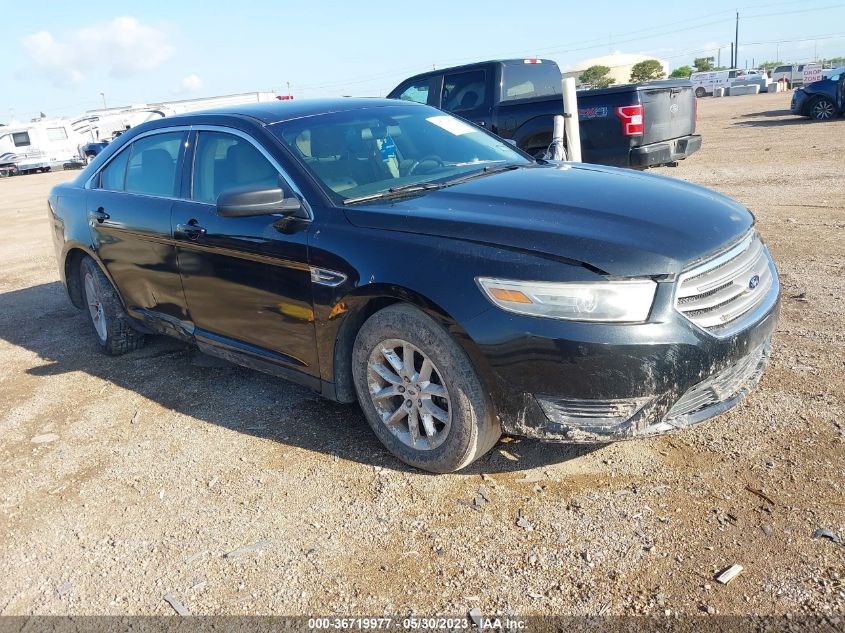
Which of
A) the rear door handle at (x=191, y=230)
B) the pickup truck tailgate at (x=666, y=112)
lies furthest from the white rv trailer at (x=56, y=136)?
the rear door handle at (x=191, y=230)

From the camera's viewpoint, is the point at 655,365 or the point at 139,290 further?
the point at 139,290

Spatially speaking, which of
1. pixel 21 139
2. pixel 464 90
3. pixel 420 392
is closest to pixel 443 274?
pixel 420 392

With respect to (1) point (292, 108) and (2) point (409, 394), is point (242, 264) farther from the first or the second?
(2) point (409, 394)

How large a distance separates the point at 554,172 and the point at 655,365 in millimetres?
1611

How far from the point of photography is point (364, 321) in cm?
344

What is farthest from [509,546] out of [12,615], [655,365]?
[12,615]

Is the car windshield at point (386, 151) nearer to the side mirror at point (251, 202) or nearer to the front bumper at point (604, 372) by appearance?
the side mirror at point (251, 202)

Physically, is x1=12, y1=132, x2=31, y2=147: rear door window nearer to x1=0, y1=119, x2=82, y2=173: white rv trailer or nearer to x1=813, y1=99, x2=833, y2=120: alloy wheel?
x1=0, y1=119, x2=82, y2=173: white rv trailer

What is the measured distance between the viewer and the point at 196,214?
416 cm

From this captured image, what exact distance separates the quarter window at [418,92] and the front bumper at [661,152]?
11.2ft

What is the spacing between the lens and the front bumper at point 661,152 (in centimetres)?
845

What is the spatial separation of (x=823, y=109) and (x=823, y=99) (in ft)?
0.96

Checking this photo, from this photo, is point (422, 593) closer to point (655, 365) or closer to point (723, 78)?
point (655, 365)

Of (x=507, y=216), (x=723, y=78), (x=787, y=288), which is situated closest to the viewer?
(x=507, y=216)
